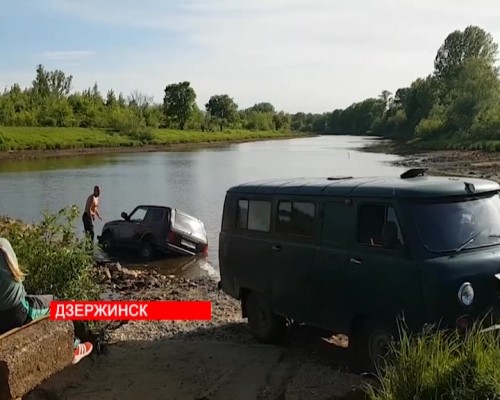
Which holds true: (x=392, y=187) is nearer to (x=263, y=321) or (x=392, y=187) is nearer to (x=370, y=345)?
(x=370, y=345)

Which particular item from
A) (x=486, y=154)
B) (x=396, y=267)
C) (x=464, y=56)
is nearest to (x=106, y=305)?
(x=396, y=267)

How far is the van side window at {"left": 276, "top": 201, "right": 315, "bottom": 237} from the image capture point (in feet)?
26.8

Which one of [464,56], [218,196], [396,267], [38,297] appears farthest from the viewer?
[464,56]

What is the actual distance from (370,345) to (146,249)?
12867mm

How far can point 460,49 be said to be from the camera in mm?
124562

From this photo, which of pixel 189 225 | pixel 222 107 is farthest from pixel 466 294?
pixel 222 107

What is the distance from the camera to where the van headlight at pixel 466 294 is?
21.3 ft

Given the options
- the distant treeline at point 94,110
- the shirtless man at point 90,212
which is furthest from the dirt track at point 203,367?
the distant treeline at point 94,110

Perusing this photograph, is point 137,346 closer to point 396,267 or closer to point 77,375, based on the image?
point 77,375

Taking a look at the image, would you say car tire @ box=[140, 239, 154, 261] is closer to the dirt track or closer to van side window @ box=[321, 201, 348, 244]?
the dirt track

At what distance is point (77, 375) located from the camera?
7680mm

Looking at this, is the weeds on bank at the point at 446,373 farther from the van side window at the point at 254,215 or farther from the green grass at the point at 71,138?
the green grass at the point at 71,138

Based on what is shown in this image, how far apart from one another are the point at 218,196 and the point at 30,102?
3420 inches

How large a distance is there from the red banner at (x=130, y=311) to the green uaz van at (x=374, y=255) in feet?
6.78
